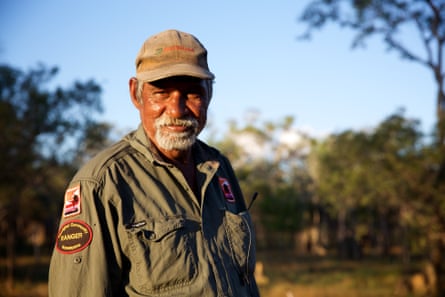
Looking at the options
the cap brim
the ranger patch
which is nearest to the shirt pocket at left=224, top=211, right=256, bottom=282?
the ranger patch

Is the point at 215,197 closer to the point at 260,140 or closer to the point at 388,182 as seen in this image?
the point at 388,182

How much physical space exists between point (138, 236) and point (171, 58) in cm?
75

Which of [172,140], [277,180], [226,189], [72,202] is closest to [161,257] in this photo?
[72,202]

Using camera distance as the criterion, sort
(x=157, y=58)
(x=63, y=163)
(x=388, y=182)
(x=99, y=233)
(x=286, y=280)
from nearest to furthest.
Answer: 1. (x=99, y=233)
2. (x=157, y=58)
3. (x=388, y=182)
4. (x=63, y=163)
5. (x=286, y=280)

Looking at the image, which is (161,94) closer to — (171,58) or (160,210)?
(171,58)

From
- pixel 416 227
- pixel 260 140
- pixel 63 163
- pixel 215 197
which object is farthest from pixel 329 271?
pixel 215 197

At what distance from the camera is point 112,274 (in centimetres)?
192

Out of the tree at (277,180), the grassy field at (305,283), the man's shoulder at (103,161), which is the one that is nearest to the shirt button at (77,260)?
the man's shoulder at (103,161)

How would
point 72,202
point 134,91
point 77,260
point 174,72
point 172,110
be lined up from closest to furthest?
point 77,260 < point 72,202 < point 174,72 < point 172,110 < point 134,91

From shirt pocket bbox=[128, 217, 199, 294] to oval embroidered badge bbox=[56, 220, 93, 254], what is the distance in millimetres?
154

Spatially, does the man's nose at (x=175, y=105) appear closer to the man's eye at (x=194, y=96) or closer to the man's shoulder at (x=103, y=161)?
the man's eye at (x=194, y=96)

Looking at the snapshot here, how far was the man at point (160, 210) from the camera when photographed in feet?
6.24

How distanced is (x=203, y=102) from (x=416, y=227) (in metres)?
16.0

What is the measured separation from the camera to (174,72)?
2.14 metres
